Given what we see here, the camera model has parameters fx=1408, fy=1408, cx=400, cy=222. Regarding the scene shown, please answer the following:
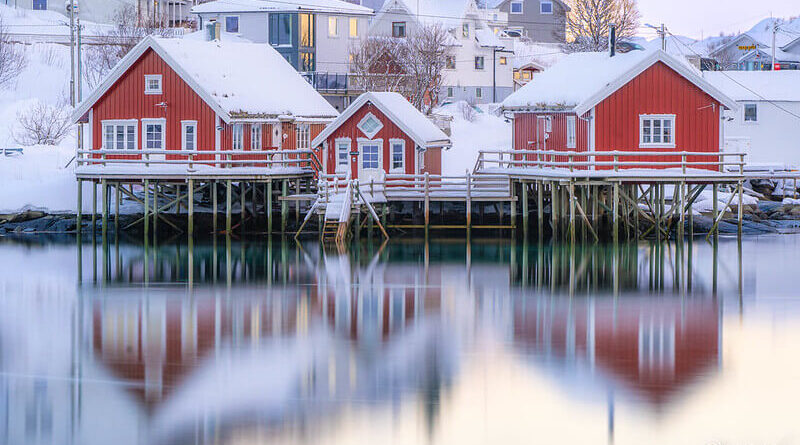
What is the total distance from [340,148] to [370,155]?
0.98 m

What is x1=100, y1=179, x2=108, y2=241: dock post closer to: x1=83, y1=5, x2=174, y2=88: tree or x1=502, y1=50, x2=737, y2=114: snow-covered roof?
x1=502, y1=50, x2=737, y2=114: snow-covered roof

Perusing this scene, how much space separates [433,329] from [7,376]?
7685 millimetres

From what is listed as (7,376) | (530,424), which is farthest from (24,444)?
(530,424)

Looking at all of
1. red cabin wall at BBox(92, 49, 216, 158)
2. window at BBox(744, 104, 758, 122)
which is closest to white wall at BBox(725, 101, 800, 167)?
window at BBox(744, 104, 758, 122)

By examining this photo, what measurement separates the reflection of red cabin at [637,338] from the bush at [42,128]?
124 feet

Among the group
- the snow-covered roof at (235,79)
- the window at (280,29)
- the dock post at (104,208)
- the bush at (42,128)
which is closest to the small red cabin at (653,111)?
the snow-covered roof at (235,79)

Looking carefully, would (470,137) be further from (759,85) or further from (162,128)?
(162,128)

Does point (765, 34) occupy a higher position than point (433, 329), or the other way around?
point (765, 34)

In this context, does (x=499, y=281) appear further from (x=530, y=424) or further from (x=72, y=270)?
(x=530, y=424)

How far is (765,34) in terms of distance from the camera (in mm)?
105125

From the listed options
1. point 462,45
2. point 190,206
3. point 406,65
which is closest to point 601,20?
point 462,45

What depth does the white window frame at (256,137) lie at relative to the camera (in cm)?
4489

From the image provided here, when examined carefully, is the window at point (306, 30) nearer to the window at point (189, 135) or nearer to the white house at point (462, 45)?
the white house at point (462, 45)

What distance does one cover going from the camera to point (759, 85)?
200 ft
